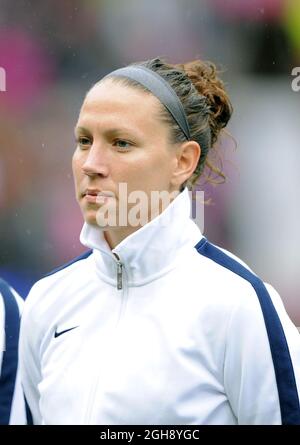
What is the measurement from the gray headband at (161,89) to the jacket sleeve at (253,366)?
1.58 ft

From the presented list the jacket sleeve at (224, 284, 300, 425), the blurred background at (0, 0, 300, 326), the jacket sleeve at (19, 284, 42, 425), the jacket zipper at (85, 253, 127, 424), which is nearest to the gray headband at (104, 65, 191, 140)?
the jacket zipper at (85, 253, 127, 424)

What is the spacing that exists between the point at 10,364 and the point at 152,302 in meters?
0.50

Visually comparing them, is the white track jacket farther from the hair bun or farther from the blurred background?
the blurred background

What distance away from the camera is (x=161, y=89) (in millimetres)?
2287

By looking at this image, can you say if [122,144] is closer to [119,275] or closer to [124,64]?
[119,275]

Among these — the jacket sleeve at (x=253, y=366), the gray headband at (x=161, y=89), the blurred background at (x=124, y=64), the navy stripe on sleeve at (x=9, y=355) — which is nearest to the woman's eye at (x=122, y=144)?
the gray headband at (x=161, y=89)

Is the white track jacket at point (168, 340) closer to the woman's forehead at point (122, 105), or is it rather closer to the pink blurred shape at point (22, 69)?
the woman's forehead at point (122, 105)

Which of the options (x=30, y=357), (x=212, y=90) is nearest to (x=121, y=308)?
(x=30, y=357)

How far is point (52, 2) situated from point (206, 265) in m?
3.44

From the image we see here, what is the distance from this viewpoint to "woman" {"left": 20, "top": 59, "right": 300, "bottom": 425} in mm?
2105

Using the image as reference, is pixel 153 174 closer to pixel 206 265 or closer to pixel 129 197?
pixel 129 197

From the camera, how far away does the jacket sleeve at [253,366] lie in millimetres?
2096

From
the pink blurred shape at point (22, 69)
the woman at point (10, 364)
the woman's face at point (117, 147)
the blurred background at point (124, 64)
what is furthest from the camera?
the pink blurred shape at point (22, 69)

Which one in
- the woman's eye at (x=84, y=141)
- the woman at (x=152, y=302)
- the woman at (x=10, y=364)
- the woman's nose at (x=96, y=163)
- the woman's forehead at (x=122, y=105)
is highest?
the woman's forehead at (x=122, y=105)
